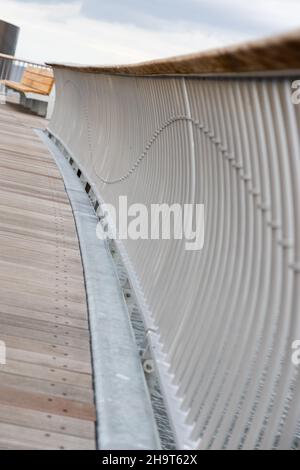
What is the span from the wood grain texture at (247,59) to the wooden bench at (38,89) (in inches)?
655

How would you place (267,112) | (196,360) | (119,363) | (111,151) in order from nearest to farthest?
(267,112) → (196,360) → (119,363) → (111,151)

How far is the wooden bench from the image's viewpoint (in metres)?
19.9

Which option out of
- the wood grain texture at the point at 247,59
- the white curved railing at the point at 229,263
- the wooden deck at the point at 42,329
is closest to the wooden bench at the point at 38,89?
the wooden deck at the point at 42,329

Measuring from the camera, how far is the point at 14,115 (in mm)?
18188

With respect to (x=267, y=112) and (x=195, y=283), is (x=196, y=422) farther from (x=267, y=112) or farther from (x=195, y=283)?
(x=267, y=112)

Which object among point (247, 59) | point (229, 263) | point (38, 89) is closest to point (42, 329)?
point (229, 263)

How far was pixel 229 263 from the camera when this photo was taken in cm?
298

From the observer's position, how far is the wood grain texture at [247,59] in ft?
6.19

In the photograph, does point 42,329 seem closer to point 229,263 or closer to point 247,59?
point 229,263

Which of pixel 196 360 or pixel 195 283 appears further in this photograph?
pixel 195 283

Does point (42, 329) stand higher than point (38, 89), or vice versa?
point (38, 89)

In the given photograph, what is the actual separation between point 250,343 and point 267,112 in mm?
673

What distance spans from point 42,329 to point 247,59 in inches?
91.0
